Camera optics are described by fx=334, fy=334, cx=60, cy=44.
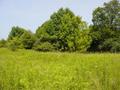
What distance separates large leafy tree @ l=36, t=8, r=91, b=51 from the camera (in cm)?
4419

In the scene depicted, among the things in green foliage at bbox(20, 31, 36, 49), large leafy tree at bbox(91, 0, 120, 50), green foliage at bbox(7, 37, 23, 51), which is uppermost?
large leafy tree at bbox(91, 0, 120, 50)

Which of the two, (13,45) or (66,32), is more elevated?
(66,32)

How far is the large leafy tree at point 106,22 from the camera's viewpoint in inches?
2011

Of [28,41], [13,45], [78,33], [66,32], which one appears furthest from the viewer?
[28,41]

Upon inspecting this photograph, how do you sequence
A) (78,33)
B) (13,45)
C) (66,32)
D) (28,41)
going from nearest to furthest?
(13,45), (78,33), (66,32), (28,41)

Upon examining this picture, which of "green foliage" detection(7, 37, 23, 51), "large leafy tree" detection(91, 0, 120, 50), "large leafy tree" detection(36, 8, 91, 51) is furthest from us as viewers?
"large leafy tree" detection(91, 0, 120, 50)

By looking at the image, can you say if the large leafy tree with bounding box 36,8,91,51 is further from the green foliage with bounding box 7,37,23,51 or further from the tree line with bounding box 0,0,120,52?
the green foliage with bounding box 7,37,23,51

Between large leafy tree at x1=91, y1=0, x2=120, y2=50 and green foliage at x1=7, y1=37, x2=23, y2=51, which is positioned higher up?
large leafy tree at x1=91, y1=0, x2=120, y2=50

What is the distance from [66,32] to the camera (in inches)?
1790

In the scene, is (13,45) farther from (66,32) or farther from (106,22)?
(106,22)

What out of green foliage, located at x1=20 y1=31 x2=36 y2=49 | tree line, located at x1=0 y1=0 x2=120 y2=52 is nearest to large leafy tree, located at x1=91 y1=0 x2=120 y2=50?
tree line, located at x1=0 y1=0 x2=120 y2=52

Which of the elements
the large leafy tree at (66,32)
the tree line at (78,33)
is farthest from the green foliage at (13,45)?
the large leafy tree at (66,32)

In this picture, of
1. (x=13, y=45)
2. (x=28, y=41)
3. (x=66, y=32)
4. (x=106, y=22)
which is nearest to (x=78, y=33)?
(x=66, y=32)

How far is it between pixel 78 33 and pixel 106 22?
29.7ft
